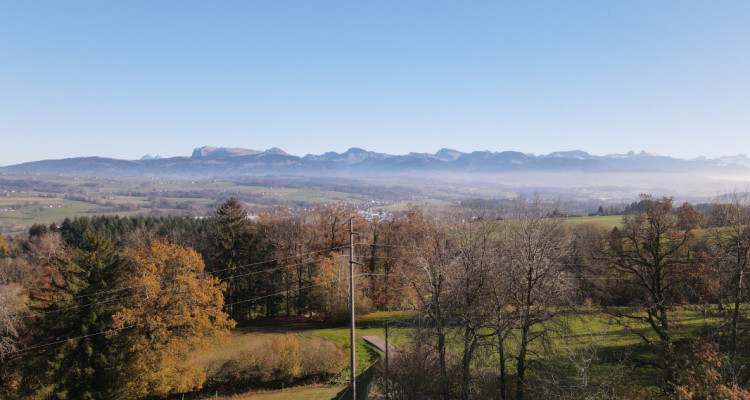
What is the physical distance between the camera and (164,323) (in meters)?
23.8

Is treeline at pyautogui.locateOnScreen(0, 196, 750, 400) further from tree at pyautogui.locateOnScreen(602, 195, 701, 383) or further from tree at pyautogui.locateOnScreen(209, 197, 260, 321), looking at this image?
tree at pyautogui.locateOnScreen(209, 197, 260, 321)

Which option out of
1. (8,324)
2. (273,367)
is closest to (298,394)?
(273,367)

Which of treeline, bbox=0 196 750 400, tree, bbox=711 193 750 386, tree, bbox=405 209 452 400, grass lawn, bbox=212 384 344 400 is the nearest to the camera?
tree, bbox=711 193 750 386

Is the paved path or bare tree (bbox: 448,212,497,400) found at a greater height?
bare tree (bbox: 448,212,497,400)

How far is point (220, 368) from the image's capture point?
25.0 m

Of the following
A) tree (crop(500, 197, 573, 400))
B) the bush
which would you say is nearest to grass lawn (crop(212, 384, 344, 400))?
the bush

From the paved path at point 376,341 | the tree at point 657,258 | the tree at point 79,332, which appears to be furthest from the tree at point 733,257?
the tree at point 79,332

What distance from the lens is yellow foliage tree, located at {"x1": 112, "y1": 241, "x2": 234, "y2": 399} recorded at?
22516 mm

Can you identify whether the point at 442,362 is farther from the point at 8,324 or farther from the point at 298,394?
the point at 8,324

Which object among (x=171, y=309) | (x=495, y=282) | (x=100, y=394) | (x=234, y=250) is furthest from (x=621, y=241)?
(x=234, y=250)

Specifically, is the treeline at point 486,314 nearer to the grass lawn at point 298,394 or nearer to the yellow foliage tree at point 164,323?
the yellow foliage tree at point 164,323

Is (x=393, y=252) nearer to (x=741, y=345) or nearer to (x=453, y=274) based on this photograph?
(x=453, y=274)

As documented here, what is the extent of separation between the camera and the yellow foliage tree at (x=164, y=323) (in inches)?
886

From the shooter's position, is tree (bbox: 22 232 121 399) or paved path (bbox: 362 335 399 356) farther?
paved path (bbox: 362 335 399 356)
